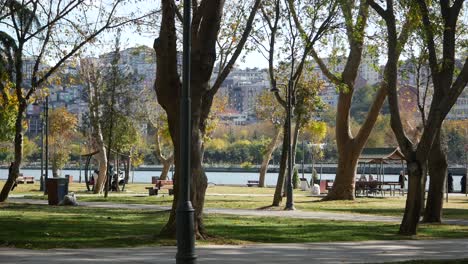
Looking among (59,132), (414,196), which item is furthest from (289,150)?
(59,132)

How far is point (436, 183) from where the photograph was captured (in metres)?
25.9

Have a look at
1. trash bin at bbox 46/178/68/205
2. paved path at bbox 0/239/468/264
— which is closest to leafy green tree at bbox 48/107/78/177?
trash bin at bbox 46/178/68/205

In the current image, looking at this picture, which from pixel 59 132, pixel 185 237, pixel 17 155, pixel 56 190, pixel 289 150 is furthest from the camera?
pixel 59 132

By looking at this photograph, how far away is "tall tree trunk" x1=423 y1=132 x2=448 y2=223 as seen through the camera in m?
25.9

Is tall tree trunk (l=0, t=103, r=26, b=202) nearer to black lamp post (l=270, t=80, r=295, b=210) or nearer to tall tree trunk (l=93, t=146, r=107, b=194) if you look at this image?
black lamp post (l=270, t=80, r=295, b=210)

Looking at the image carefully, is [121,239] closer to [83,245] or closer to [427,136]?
[83,245]

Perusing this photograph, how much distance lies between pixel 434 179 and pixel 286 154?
31.3 ft

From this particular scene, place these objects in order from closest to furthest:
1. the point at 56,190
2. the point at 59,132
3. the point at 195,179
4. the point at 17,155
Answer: the point at 195,179, the point at 56,190, the point at 17,155, the point at 59,132

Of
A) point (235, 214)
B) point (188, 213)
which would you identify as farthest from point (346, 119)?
point (188, 213)

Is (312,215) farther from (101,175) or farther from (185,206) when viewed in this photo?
(101,175)

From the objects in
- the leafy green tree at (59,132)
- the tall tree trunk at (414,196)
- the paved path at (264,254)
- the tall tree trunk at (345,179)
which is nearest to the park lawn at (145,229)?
the tall tree trunk at (414,196)

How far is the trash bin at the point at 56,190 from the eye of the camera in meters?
33.3

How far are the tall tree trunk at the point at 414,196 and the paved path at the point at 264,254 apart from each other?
2310mm

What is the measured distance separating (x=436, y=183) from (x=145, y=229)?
9843mm
